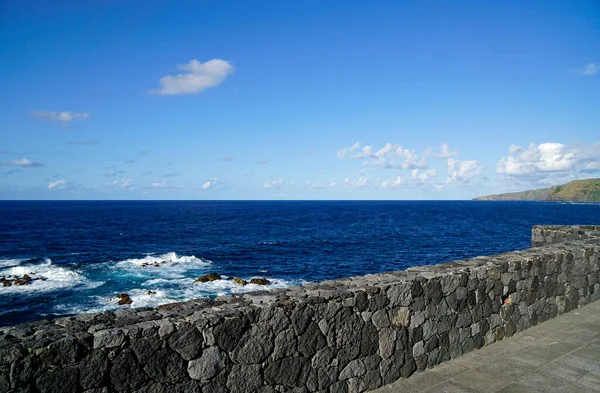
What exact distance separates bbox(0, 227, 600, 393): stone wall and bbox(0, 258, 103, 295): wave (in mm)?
23255

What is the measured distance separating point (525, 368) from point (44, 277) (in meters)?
29.4

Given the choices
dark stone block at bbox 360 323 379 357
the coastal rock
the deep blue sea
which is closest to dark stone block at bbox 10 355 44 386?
the coastal rock

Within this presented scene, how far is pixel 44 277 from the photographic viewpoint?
1053 inches

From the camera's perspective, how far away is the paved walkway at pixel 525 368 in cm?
520

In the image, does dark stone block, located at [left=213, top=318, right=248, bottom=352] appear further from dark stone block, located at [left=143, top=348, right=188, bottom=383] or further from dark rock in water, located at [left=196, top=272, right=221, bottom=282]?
dark rock in water, located at [left=196, top=272, right=221, bottom=282]

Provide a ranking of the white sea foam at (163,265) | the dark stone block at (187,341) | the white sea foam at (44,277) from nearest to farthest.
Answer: the dark stone block at (187,341)
the white sea foam at (44,277)
the white sea foam at (163,265)

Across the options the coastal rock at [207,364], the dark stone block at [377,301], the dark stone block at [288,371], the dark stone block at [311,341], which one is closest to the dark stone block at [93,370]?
the coastal rock at [207,364]

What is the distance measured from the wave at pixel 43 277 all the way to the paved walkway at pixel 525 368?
23.6 metres

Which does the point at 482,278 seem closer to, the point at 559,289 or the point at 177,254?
the point at 559,289

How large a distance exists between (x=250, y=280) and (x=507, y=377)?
21.0 m

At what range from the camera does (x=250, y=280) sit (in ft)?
83.5

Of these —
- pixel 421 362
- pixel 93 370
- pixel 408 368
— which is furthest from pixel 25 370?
pixel 421 362

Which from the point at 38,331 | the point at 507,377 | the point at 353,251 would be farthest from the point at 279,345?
the point at 353,251

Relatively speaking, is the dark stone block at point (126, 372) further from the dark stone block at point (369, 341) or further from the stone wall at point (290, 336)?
the dark stone block at point (369, 341)
